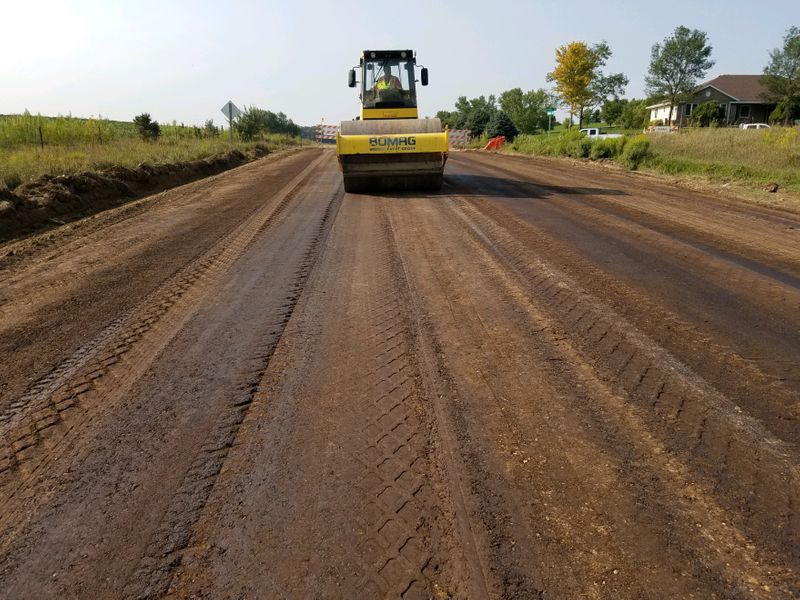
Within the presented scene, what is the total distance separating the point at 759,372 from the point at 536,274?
8.85 feet

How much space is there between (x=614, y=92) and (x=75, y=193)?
67.1m

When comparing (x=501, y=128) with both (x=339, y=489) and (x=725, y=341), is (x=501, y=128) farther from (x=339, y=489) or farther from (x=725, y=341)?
(x=339, y=489)

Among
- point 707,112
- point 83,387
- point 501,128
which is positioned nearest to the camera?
point 83,387

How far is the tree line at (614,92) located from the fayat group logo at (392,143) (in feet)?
98.5

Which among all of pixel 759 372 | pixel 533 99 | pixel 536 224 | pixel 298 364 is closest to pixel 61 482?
pixel 298 364

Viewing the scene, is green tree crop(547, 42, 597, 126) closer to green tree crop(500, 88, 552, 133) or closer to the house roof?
the house roof

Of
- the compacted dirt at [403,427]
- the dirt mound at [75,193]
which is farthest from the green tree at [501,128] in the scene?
the compacted dirt at [403,427]

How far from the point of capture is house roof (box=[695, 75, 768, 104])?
55.0m

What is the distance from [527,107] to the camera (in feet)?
262

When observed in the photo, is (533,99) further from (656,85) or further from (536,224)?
(536,224)

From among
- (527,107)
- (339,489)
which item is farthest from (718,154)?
(527,107)

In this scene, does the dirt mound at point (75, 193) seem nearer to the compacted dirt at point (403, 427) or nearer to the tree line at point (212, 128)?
the compacted dirt at point (403, 427)

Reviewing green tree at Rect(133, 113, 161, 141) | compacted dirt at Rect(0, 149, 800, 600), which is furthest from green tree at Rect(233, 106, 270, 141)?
compacted dirt at Rect(0, 149, 800, 600)

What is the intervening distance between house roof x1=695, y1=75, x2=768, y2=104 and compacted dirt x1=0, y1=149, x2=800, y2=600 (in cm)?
5955
